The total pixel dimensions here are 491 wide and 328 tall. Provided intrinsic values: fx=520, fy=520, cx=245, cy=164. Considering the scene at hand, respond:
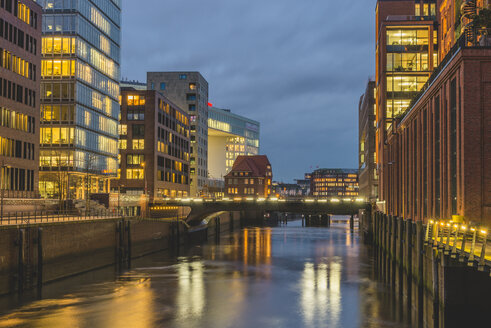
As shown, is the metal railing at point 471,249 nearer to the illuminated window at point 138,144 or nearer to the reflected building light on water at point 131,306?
the reflected building light on water at point 131,306

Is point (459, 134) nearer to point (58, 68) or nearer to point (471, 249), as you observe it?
point (471, 249)

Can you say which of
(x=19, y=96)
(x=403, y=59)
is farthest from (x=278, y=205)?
(x=19, y=96)

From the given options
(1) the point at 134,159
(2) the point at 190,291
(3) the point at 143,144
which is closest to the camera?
(2) the point at 190,291

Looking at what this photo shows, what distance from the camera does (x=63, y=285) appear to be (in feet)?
131

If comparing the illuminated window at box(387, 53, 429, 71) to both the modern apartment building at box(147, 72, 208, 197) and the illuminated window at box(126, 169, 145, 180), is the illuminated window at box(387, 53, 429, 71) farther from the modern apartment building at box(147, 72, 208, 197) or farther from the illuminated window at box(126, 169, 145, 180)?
the modern apartment building at box(147, 72, 208, 197)

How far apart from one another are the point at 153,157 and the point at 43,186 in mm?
35452

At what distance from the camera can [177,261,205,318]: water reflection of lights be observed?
33.7 m

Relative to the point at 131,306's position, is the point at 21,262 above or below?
above

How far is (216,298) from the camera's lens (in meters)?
37.7

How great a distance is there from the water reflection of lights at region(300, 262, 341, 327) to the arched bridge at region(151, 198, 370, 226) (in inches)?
1505

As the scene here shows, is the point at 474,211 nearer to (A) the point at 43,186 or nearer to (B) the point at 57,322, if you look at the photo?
(B) the point at 57,322

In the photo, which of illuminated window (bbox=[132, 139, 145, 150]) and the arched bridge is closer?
the arched bridge

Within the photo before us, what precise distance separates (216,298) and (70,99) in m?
67.8

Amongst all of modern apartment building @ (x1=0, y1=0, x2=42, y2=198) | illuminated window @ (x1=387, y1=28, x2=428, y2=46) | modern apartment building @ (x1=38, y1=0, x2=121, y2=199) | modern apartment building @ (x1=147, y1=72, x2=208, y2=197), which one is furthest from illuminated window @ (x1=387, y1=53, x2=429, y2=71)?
modern apartment building @ (x1=147, y1=72, x2=208, y2=197)
